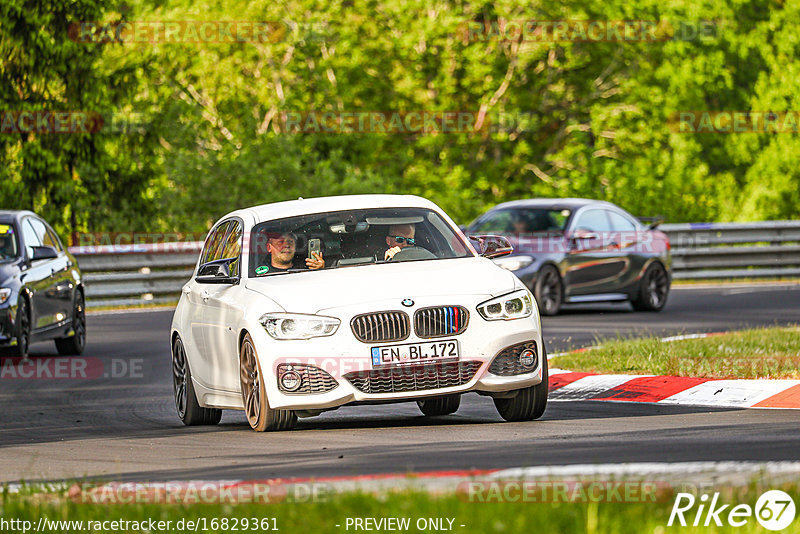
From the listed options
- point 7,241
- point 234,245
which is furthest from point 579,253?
point 234,245

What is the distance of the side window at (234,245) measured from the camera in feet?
36.6

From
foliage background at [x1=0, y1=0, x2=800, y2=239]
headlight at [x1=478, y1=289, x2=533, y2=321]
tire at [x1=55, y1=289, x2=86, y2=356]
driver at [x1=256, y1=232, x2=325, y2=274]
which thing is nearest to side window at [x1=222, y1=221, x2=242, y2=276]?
driver at [x1=256, y1=232, x2=325, y2=274]

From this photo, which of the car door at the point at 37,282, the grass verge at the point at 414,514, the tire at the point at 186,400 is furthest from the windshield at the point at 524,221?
the grass verge at the point at 414,514

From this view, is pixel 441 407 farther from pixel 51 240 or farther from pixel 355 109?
pixel 355 109

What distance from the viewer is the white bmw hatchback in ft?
31.9

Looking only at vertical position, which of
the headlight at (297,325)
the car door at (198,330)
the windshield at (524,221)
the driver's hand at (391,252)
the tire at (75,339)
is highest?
the driver's hand at (391,252)

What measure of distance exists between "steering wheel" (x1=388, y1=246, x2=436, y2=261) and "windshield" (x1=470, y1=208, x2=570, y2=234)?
36.1 ft

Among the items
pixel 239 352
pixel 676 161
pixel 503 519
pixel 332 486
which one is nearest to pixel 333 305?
pixel 239 352

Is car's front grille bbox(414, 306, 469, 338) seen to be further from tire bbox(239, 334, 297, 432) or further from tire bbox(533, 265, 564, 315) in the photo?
tire bbox(533, 265, 564, 315)

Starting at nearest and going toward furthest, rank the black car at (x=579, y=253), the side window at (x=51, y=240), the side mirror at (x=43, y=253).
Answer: the side mirror at (x=43, y=253)
the side window at (x=51, y=240)
the black car at (x=579, y=253)

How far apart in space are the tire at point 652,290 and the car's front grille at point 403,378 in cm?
1351

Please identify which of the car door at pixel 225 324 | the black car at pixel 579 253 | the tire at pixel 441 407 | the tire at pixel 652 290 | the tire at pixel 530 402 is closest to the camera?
the tire at pixel 530 402

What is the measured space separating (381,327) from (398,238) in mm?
1397

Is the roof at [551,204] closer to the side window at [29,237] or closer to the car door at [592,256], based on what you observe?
the car door at [592,256]
